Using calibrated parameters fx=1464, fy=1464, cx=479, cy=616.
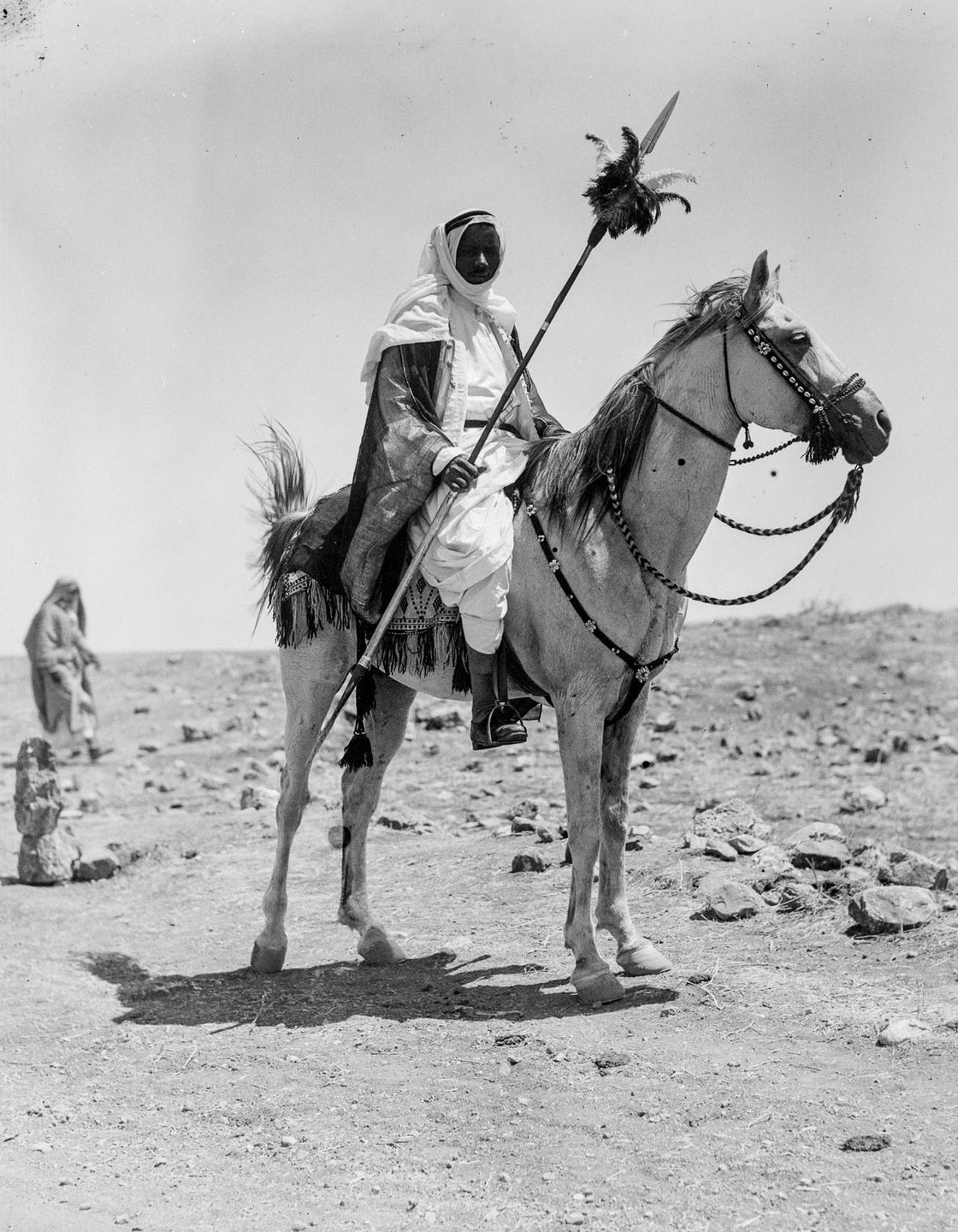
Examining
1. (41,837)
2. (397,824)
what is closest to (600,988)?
(397,824)

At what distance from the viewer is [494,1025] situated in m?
5.66

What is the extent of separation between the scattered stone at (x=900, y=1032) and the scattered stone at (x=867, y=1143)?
75cm

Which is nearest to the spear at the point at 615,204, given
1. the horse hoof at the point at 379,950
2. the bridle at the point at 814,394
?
the bridle at the point at 814,394

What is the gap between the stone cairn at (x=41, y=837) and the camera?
8.91 metres

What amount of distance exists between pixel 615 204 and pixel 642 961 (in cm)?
308

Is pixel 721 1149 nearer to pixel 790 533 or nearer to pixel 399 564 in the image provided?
pixel 790 533

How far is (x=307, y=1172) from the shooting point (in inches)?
176

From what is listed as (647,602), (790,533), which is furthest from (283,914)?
(790,533)

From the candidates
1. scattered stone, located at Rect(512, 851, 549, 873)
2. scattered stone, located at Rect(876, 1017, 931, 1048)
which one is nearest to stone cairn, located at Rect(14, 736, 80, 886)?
scattered stone, located at Rect(512, 851, 549, 873)

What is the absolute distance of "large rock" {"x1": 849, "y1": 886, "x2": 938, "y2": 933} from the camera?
6.20m

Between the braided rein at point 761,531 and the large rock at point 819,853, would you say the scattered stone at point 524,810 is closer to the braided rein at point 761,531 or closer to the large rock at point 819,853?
the large rock at point 819,853

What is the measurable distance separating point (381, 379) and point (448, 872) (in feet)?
10.1

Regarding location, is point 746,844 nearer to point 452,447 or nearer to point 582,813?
point 582,813

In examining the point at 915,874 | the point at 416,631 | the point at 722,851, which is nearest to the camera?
the point at 416,631
